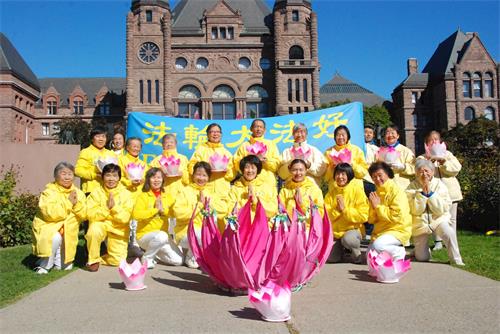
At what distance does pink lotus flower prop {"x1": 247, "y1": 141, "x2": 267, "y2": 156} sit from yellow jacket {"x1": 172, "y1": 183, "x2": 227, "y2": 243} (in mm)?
1005

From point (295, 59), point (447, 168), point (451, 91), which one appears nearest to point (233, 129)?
point (447, 168)

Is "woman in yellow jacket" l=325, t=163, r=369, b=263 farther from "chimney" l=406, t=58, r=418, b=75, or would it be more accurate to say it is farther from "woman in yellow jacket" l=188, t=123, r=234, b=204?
"chimney" l=406, t=58, r=418, b=75

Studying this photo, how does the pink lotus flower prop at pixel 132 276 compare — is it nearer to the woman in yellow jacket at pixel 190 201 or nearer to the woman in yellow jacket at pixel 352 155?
the woman in yellow jacket at pixel 190 201

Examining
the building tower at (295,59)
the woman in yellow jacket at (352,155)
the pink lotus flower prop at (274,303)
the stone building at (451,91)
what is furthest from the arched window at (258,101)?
the pink lotus flower prop at (274,303)

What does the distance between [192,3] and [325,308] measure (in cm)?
5131

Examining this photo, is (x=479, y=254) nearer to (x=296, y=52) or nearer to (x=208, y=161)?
(x=208, y=161)

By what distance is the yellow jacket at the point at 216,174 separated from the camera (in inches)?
268

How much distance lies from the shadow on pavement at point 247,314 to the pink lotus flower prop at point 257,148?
3.28 m

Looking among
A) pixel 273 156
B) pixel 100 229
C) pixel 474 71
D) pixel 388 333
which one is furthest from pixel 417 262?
pixel 474 71

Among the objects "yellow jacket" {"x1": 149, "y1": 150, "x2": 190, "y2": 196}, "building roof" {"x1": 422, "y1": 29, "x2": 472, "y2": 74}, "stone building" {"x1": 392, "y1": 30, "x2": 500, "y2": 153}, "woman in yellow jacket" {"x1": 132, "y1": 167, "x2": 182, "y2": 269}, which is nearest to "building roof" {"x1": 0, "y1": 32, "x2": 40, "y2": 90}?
"stone building" {"x1": 392, "y1": 30, "x2": 500, "y2": 153}

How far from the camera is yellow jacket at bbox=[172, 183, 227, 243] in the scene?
5.85m

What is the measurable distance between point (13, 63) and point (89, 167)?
54.4 metres

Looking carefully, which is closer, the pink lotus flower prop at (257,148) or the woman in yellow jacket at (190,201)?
the woman in yellow jacket at (190,201)

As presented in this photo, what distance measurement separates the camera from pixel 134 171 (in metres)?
6.80
